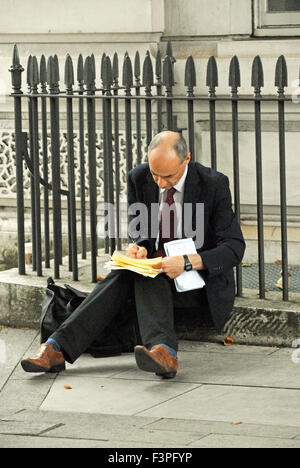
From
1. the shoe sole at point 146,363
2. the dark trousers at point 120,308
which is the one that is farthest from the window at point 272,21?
the shoe sole at point 146,363

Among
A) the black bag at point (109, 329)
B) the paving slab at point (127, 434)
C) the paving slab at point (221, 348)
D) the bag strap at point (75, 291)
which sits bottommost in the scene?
the paving slab at point (127, 434)

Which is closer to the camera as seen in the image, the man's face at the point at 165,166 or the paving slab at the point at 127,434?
the paving slab at the point at 127,434

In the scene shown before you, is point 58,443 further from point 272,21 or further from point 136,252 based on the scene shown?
point 272,21

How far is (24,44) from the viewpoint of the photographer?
393 inches

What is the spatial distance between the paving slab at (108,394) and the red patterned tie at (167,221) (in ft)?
2.76

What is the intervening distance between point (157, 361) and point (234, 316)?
35.4 inches

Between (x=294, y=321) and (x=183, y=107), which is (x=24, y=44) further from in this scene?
(x=294, y=321)

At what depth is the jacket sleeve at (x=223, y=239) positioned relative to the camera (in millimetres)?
6324

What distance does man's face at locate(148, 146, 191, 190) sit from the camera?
20.6 feet

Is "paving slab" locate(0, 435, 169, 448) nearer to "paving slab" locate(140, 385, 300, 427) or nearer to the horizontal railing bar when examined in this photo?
"paving slab" locate(140, 385, 300, 427)

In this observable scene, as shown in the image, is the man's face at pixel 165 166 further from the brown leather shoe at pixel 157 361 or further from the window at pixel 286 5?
the window at pixel 286 5

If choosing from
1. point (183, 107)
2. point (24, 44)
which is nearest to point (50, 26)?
point (24, 44)
